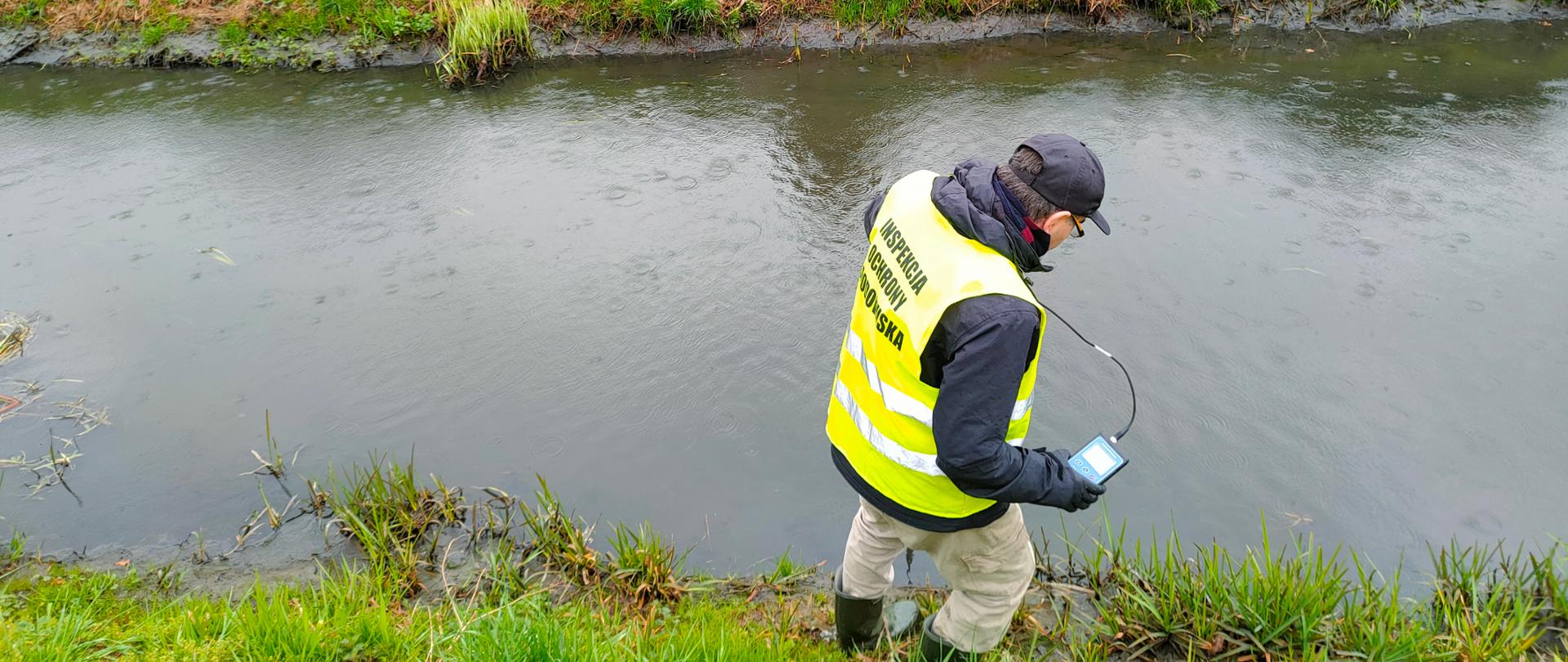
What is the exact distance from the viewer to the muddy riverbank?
8.38 m

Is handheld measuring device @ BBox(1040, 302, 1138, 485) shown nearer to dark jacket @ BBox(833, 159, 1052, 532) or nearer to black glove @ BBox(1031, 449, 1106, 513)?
black glove @ BBox(1031, 449, 1106, 513)

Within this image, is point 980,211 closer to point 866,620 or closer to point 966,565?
point 966,565

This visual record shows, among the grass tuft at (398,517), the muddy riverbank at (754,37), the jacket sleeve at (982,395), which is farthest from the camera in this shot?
the muddy riverbank at (754,37)

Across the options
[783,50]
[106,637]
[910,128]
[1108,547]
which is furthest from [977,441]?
[783,50]

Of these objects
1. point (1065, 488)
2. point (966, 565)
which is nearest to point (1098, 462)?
point (1065, 488)

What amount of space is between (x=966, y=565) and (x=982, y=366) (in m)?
0.79

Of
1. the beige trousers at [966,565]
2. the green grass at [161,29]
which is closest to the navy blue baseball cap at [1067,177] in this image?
the beige trousers at [966,565]

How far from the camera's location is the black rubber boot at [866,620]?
9.23 ft

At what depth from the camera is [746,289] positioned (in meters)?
4.83

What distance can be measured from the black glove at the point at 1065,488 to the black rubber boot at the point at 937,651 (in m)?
0.61

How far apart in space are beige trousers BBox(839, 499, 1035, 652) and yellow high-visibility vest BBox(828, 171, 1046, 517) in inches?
6.3

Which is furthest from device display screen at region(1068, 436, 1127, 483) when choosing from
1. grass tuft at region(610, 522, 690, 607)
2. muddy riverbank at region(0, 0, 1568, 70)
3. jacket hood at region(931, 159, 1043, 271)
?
muddy riverbank at region(0, 0, 1568, 70)

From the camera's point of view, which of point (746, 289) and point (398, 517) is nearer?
point (398, 517)

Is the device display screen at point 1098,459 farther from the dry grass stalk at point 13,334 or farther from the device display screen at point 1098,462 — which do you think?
the dry grass stalk at point 13,334
